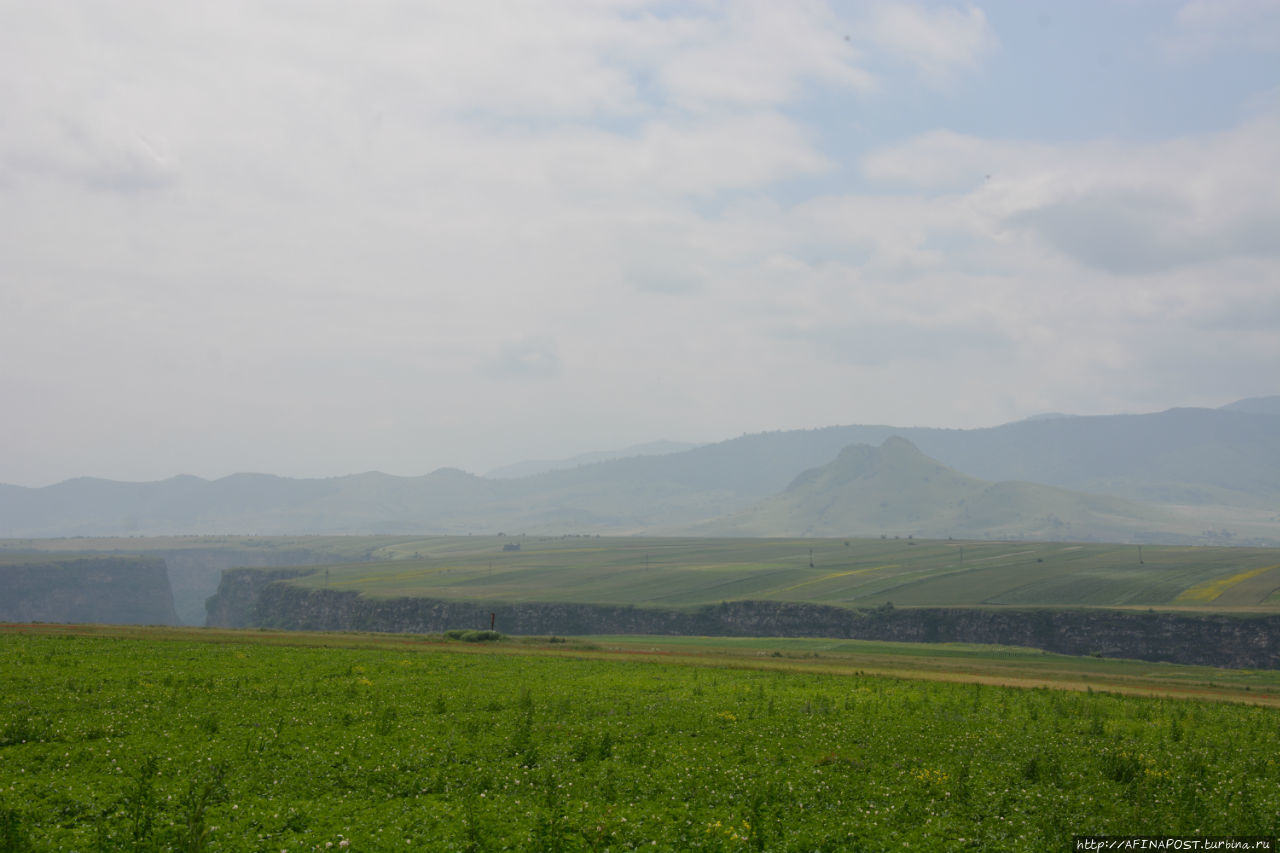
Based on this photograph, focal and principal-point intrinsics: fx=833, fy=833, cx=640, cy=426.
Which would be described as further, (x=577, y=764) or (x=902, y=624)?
(x=902, y=624)

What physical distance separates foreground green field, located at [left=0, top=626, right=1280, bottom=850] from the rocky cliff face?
97.7 meters

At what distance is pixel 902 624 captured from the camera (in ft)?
500

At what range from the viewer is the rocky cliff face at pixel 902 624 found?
126750mm

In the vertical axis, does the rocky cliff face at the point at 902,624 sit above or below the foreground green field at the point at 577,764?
below

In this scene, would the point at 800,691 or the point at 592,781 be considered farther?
the point at 800,691

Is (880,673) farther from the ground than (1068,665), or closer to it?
farther from the ground

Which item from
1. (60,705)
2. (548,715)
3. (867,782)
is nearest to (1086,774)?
(867,782)

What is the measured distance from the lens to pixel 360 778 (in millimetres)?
27969

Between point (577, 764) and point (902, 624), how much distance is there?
135 metres

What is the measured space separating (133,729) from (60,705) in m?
4.87

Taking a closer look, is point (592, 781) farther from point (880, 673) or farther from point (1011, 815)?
point (880, 673)

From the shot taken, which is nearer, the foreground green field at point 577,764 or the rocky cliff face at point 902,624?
the foreground green field at point 577,764

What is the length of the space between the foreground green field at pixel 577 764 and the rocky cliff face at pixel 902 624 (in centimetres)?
9768

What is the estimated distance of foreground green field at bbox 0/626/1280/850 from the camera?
24438 millimetres
